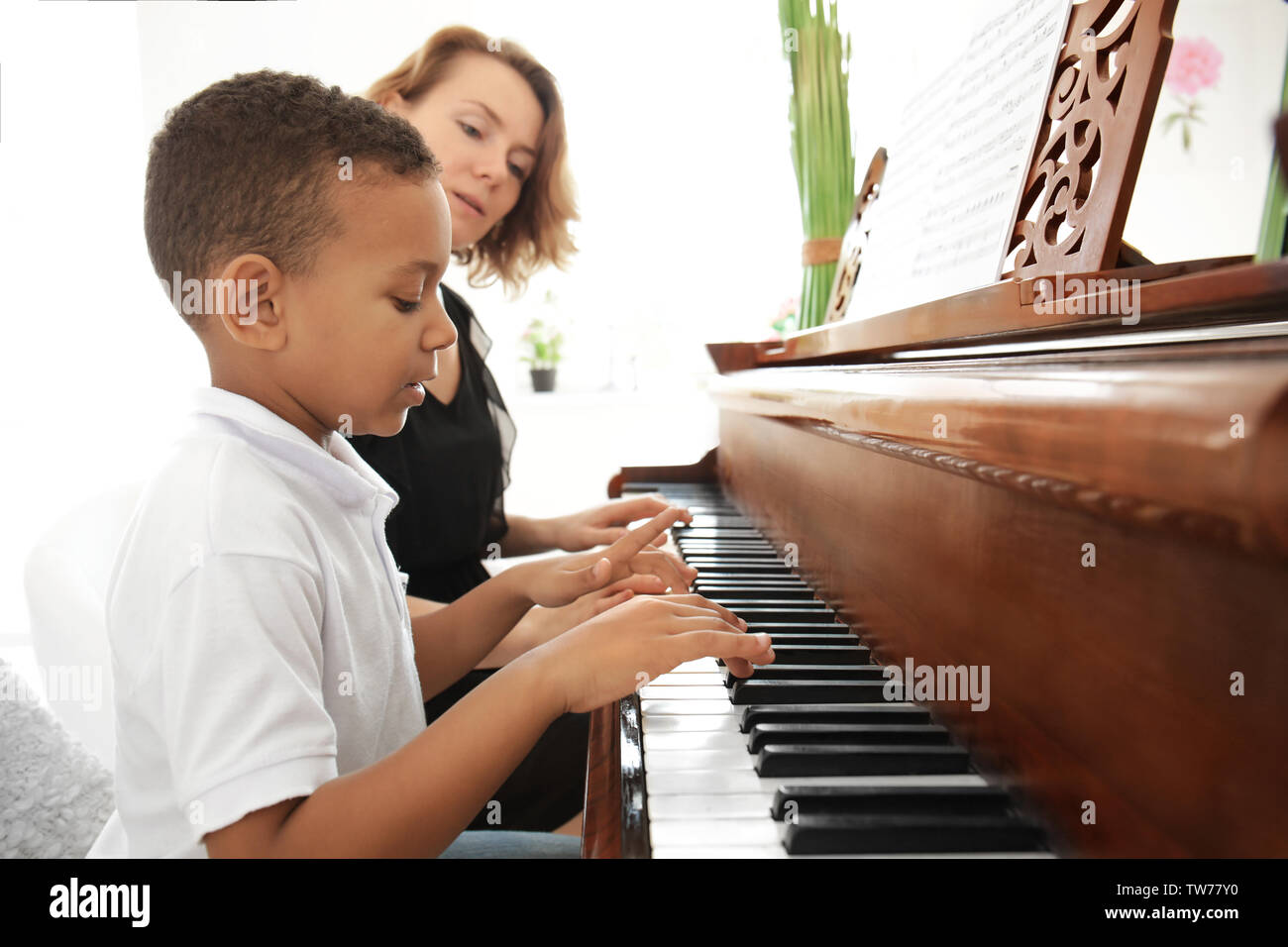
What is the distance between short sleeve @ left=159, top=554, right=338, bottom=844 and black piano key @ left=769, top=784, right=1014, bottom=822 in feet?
1.25

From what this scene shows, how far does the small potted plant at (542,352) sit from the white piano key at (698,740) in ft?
11.9

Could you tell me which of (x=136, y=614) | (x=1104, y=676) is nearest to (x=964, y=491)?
(x=1104, y=676)

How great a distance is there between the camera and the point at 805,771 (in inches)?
28.9

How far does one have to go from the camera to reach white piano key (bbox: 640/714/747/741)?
849 millimetres

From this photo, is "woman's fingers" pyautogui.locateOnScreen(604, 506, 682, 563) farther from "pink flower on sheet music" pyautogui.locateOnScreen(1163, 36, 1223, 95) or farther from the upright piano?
"pink flower on sheet music" pyautogui.locateOnScreen(1163, 36, 1223, 95)

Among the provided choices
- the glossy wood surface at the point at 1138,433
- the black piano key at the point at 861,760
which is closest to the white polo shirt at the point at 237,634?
the black piano key at the point at 861,760

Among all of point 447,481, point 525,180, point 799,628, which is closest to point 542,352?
point 525,180

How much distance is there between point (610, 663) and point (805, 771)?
0.19m

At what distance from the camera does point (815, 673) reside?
3.04ft

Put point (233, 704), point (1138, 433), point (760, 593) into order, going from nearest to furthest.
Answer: point (1138, 433), point (233, 704), point (760, 593)

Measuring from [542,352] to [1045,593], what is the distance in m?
3.85

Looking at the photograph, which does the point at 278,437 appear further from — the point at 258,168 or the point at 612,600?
the point at 612,600

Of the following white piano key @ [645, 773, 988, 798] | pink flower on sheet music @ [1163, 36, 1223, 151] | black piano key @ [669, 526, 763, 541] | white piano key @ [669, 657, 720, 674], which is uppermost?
pink flower on sheet music @ [1163, 36, 1223, 151]

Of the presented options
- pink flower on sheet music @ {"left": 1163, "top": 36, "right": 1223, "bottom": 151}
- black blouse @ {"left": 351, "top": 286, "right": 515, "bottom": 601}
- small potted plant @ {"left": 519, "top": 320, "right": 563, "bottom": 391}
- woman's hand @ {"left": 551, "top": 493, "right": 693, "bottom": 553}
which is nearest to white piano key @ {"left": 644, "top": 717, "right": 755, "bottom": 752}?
woman's hand @ {"left": 551, "top": 493, "right": 693, "bottom": 553}
